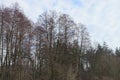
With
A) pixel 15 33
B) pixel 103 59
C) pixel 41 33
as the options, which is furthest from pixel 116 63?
pixel 15 33

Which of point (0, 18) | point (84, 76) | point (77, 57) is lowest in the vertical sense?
point (84, 76)

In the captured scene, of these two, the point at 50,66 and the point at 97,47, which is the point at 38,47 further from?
the point at 97,47

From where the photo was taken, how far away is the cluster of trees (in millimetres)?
47500

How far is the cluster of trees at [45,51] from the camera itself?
47500 millimetres

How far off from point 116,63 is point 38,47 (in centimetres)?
2129

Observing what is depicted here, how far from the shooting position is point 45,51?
56.4 meters

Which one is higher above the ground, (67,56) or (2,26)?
(2,26)

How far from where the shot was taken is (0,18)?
150ft

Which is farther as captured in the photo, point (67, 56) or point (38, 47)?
point (67, 56)

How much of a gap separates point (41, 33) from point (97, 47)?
3521 cm

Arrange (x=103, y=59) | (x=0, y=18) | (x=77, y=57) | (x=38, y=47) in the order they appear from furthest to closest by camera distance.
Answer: (x=103, y=59)
(x=77, y=57)
(x=38, y=47)
(x=0, y=18)

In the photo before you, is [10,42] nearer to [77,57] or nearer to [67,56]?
[67,56]

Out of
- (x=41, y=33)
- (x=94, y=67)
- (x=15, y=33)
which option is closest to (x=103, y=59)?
(x=94, y=67)

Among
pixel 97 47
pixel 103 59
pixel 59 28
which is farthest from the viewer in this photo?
pixel 97 47
